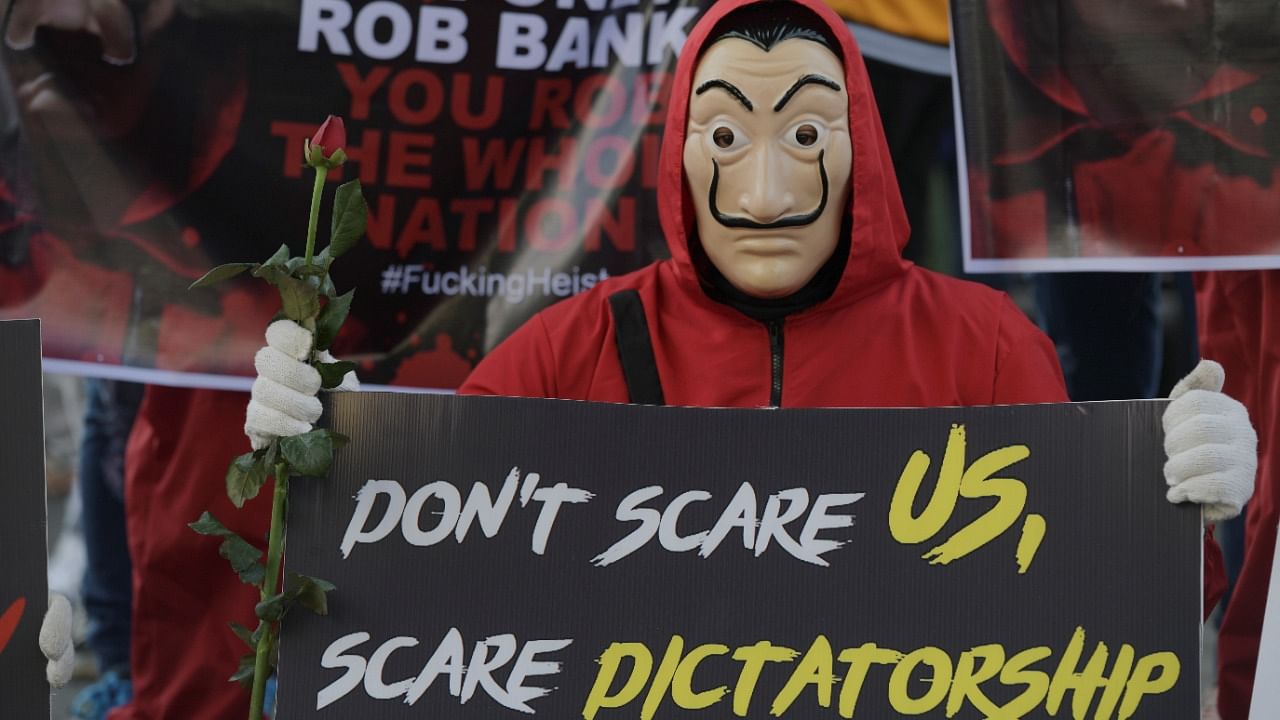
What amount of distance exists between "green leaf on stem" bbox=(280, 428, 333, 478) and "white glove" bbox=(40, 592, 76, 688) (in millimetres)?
296

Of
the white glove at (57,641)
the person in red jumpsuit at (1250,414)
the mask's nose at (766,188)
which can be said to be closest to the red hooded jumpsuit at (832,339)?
the mask's nose at (766,188)

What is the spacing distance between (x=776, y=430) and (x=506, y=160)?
4.53 feet

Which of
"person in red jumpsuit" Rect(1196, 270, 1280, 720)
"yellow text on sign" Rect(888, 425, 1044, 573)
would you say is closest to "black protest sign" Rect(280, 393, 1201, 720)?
"yellow text on sign" Rect(888, 425, 1044, 573)

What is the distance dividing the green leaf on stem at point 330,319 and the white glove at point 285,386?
0.05 ft

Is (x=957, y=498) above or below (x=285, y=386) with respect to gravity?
below

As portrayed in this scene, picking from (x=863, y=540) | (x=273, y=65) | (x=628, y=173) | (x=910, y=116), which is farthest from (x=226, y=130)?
(x=863, y=540)

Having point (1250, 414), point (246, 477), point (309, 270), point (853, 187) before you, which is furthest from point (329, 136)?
point (1250, 414)

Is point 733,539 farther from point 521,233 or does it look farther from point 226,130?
point 226,130

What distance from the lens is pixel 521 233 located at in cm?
277

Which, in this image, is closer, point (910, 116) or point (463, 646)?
point (463, 646)

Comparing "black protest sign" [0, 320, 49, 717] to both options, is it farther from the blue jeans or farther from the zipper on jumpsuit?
the blue jeans

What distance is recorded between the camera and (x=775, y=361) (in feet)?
6.56

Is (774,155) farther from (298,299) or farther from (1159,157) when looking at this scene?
(1159,157)

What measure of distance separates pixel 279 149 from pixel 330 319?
1.38m
